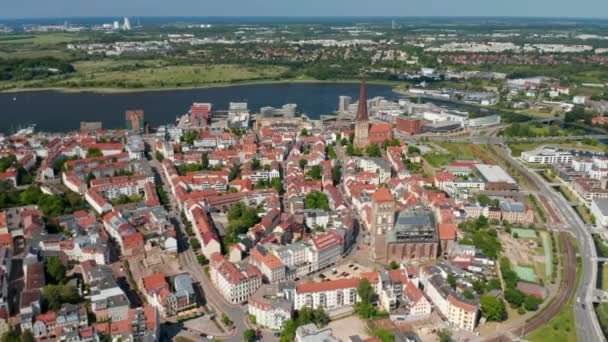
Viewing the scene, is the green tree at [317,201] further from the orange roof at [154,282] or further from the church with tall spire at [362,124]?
the church with tall spire at [362,124]

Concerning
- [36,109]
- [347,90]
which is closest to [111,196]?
[36,109]

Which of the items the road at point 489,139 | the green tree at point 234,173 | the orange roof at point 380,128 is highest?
the orange roof at point 380,128

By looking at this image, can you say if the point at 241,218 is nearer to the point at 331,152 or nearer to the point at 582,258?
the point at 331,152

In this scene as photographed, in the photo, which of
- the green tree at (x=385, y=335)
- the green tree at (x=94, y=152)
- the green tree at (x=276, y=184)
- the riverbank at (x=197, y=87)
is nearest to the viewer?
the green tree at (x=385, y=335)

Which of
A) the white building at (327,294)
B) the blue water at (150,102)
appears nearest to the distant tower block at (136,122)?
the blue water at (150,102)

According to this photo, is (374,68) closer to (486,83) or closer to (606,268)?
(486,83)
